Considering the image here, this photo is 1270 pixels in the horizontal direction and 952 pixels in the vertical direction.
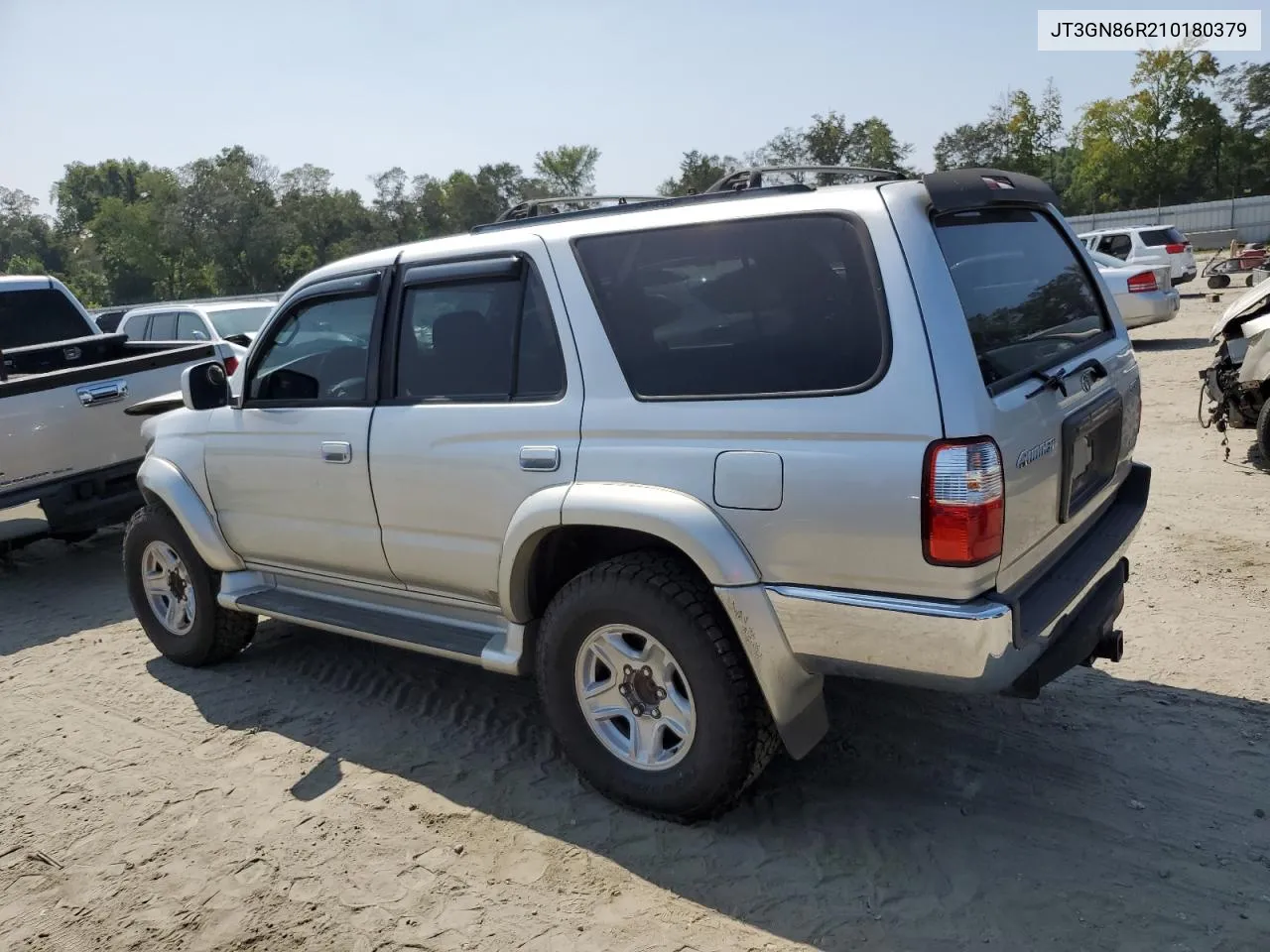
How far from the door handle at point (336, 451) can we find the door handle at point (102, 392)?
12.2 feet

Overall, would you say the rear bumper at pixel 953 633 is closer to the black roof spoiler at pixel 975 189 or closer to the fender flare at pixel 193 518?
the black roof spoiler at pixel 975 189

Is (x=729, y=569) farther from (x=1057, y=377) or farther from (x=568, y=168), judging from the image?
(x=568, y=168)

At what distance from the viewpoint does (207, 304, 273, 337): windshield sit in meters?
13.1

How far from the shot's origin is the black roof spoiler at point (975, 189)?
288 cm

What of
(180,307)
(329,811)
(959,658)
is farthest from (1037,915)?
(180,307)

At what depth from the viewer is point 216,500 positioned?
4.67 m

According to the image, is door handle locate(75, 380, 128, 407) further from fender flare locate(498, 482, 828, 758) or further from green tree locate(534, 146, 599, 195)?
green tree locate(534, 146, 599, 195)

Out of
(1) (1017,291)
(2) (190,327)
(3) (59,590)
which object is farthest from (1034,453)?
(2) (190,327)

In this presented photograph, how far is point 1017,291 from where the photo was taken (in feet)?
10.8

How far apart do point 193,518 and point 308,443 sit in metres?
0.98

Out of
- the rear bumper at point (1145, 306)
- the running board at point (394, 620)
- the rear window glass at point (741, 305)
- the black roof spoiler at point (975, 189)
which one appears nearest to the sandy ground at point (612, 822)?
the running board at point (394, 620)

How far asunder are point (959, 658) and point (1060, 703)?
1.63m

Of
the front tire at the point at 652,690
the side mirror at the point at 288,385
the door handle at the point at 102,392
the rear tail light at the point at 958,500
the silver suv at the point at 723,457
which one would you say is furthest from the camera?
the door handle at the point at 102,392

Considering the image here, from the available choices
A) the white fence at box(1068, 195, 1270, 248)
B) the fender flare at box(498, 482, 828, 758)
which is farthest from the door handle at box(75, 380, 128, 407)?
the white fence at box(1068, 195, 1270, 248)
